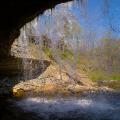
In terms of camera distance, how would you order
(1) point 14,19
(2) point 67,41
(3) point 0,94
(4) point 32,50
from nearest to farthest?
1. (1) point 14,19
2. (3) point 0,94
3. (4) point 32,50
4. (2) point 67,41

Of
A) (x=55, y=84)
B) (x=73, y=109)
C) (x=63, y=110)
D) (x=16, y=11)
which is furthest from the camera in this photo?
(x=55, y=84)

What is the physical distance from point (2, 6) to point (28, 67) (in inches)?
485

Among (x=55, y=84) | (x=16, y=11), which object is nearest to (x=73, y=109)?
(x=16, y=11)

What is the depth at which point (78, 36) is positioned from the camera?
34312 millimetres

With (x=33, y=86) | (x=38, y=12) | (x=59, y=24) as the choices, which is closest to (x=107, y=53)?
(x=59, y=24)

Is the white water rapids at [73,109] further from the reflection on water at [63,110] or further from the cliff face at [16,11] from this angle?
the cliff face at [16,11]

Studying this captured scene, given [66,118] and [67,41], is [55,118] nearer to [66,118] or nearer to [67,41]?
[66,118]

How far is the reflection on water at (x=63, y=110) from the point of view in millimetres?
12664

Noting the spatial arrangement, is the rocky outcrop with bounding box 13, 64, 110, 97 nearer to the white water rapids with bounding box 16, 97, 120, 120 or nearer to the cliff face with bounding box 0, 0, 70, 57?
the white water rapids with bounding box 16, 97, 120, 120

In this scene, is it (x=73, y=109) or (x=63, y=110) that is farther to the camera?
(x=73, y=109)

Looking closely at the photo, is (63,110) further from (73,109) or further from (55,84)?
(55,84)

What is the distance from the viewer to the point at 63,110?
14.2 m

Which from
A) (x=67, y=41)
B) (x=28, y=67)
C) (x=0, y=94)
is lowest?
(x=0, y=94)

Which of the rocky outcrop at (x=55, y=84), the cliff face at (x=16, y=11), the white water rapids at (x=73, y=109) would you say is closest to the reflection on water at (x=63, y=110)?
the white water rapids at (x=73, y=109)
